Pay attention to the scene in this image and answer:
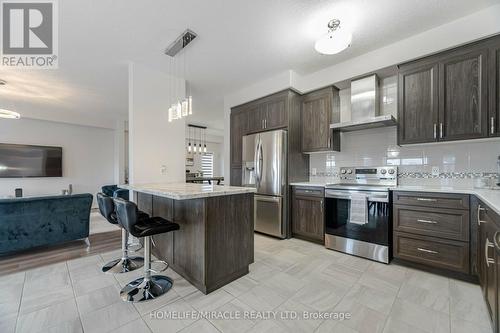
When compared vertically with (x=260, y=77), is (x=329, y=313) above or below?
below

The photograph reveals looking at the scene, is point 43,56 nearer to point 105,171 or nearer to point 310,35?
point 310,35

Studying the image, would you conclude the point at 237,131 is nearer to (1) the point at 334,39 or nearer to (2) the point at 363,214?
(1) the point at 334,39

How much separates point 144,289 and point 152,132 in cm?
222

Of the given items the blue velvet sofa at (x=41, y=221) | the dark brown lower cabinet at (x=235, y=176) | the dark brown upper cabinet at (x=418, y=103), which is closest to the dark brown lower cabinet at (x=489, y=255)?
the dark brown upper cabinet at (x=418, y=103)

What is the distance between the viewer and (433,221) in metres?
2.28

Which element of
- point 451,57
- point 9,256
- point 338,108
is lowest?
point 9,256

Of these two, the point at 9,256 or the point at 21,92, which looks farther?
the point at 21,92

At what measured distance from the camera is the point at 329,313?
1704 millimetres

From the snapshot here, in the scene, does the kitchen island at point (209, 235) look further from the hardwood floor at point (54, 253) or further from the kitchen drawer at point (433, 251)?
the kitchen drawer at point (433, 251)

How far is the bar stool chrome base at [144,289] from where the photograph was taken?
1868 mm

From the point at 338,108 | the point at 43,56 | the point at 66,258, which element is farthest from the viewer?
the point at 338,108

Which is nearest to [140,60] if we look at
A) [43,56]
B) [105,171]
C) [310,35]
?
[43,56]

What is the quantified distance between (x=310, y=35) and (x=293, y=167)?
1904mm

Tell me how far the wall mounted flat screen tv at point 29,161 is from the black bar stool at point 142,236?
5744 millimetres
